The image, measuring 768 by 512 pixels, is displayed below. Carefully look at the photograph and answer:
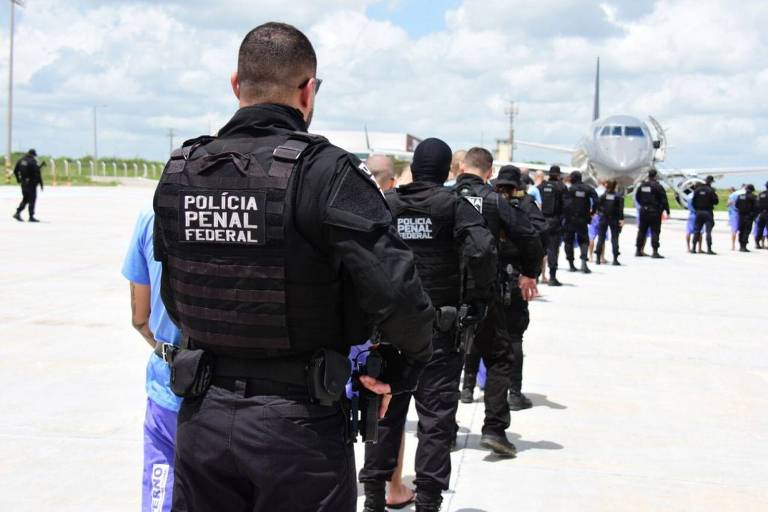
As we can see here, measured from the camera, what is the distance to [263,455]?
7.61ft

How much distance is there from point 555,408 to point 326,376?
15.4ft

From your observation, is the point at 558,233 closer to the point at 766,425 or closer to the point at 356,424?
the point at 766,425

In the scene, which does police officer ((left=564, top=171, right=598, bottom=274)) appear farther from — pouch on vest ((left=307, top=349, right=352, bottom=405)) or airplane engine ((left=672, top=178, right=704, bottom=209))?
airplane engine ((left=672, top=178, right=704, bottom=209))

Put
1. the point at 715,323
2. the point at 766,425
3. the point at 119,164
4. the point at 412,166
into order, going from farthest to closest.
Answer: the point at 119,164
the point at 715,323
the point at 766,425
the point at 412,166

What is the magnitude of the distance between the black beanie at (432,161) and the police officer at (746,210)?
753 inches

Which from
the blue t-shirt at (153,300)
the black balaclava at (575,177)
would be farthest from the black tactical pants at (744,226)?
the blue t-shirt at (153,300)

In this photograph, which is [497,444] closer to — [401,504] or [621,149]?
[401,504]

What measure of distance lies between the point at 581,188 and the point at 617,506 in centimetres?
1104

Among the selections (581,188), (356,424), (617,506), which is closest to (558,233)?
(581,188)

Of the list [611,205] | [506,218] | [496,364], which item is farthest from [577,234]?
[506,218]

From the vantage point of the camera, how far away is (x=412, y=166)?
15.4ft

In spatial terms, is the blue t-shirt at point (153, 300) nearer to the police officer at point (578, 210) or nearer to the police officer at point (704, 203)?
the police officer at point (578, 210)

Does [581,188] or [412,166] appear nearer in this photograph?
[412,166]

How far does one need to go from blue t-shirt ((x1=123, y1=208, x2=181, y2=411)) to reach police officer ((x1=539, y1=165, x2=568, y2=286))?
36.9 ft
